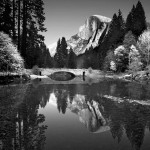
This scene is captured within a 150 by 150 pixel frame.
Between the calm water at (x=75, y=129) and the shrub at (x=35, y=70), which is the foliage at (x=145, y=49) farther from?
the calm water at (x=75, y=129)

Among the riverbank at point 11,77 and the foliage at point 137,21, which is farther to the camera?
the foliage at point 137,21

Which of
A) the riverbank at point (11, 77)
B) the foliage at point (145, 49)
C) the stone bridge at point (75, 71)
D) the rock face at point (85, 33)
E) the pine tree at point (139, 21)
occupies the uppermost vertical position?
the rock face at point (85, 33)

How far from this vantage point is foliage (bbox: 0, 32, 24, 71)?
2235cm

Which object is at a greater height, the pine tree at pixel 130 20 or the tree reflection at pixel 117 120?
the pine tree at pixel 130 20

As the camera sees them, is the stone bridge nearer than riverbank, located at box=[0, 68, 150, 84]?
No

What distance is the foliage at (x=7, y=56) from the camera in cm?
2235

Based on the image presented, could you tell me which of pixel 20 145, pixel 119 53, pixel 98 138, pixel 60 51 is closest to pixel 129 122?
pixel 98 138

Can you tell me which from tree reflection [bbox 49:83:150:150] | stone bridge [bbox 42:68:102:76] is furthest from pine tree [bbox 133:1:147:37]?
tree reflection [bbox 49:83:150:150]

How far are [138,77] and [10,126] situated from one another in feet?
101

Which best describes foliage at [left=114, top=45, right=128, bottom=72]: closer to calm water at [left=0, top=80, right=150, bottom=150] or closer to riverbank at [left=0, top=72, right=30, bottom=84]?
riverbank at [left=0, top=72, right=30, bottom=84]

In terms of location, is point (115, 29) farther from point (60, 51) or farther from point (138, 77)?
point (138, 77)

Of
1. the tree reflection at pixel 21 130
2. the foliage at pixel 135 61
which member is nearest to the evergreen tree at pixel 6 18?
the tree reflection at pixel 21 130

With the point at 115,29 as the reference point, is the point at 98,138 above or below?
below

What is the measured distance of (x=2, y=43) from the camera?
22.3 meters
